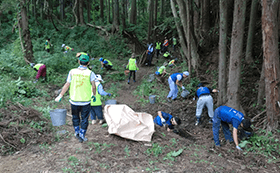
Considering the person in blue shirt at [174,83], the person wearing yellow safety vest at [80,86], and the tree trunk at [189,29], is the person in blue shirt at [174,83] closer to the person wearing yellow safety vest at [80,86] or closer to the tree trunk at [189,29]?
the tree trunk at [189,29]

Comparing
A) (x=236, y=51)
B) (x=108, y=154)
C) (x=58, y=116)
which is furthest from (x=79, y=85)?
(x=236, y=51)

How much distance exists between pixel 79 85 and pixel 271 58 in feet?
15.6

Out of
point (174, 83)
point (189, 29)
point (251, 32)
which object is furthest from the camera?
point (189, 29)

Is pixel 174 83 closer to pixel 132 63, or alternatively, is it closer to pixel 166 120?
pixel 166 120

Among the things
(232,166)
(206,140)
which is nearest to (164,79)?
(206,140)

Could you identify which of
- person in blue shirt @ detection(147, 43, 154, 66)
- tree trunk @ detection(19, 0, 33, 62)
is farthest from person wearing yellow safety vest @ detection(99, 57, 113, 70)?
tree trunk @ detection(19, 0, 33, 62)

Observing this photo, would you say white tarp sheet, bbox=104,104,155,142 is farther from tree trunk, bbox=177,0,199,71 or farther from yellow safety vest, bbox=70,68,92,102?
tree trunk, bbox=177,0,199,71

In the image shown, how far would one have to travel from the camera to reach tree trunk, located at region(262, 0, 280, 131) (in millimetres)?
4789

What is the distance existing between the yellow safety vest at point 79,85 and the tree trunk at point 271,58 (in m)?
4.54

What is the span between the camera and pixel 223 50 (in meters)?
6.43

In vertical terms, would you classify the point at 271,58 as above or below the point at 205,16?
below

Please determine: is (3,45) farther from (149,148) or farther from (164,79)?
(149,148)

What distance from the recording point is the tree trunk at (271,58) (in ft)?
15.7

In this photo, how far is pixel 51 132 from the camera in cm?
464
